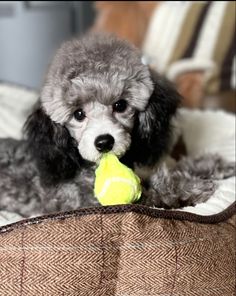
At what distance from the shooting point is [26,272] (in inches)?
43.7

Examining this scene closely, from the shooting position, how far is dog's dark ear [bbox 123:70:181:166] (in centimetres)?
143

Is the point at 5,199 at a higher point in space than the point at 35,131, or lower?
lower

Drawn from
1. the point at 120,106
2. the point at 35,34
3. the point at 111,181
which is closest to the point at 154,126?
the point at 120,106

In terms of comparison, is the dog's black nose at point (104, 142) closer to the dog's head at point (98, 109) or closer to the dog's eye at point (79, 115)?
the dog's head at point (98, 109)

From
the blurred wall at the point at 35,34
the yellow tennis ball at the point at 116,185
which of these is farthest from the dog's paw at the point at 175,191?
the blurred wall at the point at 35,34

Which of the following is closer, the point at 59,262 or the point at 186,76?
the point at 59,262

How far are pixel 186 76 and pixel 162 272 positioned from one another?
50.5 inches

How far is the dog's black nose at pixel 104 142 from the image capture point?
4.16 ft

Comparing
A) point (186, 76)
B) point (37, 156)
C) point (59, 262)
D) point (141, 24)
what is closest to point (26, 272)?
point (59, 262)

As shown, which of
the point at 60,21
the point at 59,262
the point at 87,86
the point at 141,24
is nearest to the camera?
the point at 59,262

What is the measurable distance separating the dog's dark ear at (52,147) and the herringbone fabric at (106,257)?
0.98ft

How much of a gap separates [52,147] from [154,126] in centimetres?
27

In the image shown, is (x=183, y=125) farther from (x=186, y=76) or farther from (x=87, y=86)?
(x=87, y=86)

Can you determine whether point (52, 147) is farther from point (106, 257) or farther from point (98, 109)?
point (106, 257)
